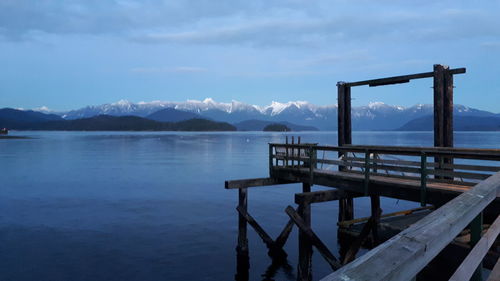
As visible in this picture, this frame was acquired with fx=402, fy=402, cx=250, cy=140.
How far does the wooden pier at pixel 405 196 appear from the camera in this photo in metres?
2.01

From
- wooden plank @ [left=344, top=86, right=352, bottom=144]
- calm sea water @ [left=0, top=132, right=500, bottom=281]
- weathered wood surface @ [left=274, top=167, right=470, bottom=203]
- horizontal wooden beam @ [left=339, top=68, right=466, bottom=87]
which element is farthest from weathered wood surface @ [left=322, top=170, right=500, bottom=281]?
wooden plank @ [left=344, top=86, right=352, bottom=144]

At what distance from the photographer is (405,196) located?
11617 mm

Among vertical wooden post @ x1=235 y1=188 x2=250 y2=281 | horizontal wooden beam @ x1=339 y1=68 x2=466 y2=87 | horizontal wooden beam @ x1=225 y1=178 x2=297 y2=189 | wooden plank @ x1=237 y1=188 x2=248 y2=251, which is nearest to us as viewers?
horizontal wooden beam @ x1=339 y1=68 x2=466 y2=87

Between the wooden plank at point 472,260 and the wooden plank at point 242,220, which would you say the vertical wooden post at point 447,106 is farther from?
the wooden plank at point 472,260

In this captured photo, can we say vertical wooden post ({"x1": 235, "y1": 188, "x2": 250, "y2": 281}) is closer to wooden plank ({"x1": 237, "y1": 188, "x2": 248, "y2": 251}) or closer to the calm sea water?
wooden plank ({"x1": 237, "y1": 188, "x2": 248, "y2": 251})

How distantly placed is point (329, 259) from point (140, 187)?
29125mm

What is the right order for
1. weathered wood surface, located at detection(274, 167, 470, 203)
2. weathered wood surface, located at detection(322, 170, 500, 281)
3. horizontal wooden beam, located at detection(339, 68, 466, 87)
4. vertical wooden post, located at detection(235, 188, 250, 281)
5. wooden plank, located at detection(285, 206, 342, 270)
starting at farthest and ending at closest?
1. vertical wooden post, located at detection(235, 188, 250, 281)
2. horizontal wooden beam, located at detection(339, 68, 466, 87)
3. wooden plank, located at detection(285, 206, 342, 270)
4. weathered wood surface, located at detection(274, 167, 470, 203)
5. weathered wood surface, located at detection(322, 170, 500, 281)

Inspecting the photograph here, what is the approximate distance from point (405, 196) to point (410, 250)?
10379mm

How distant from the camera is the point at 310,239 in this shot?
12.6m

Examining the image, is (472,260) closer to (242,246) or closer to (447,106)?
(447,106)

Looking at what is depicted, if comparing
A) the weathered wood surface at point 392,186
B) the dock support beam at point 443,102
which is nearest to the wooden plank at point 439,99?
the dock support beam at point 443,102

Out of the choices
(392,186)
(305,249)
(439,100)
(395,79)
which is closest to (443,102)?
(439,100)

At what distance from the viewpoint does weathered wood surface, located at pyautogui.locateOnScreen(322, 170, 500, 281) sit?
1751mm

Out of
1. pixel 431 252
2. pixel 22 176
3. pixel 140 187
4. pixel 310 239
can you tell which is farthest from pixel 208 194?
pixel 431 252
